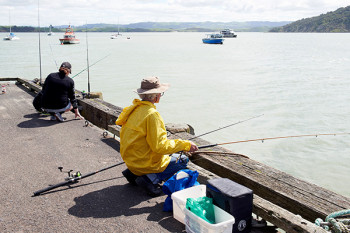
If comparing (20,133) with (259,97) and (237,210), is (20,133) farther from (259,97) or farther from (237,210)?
(259,97)

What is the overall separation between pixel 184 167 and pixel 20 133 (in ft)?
15.0

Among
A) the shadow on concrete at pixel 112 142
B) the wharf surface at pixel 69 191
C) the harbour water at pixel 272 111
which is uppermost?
the shadow on concrete at pixel 112 142

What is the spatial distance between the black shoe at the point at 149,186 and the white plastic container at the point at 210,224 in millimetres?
974

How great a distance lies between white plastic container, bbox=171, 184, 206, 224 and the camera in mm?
3612

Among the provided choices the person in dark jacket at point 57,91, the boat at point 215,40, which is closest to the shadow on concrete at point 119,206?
the person in dark jacket at point 57,91

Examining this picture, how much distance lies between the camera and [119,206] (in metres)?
4.12

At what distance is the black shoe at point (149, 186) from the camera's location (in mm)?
4316

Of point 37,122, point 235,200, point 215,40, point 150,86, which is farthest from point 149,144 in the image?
point 215,40

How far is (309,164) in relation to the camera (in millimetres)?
10398

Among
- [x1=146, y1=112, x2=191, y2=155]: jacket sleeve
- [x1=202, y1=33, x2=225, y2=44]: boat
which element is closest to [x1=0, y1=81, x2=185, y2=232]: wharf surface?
[x1=146, y1=112, x2=191, y2=155]: jacket sleeve

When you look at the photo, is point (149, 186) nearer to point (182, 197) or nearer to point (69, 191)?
point (182, 197)

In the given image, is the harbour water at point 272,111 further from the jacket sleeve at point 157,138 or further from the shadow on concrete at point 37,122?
the jacket sleeve at point 157,138

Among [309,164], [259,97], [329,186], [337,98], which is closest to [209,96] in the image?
[259,97]

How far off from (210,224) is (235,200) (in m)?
0.38
